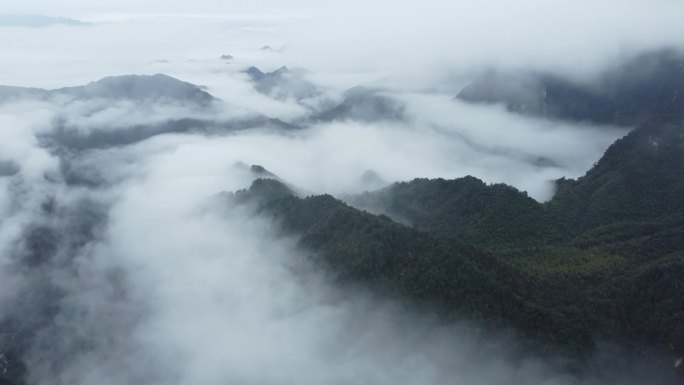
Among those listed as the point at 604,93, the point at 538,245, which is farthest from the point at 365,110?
the point at 538,245

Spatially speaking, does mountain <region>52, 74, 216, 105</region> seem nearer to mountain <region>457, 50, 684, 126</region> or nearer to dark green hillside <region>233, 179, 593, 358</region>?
mountain <region>457, 50, 684, 126</region>

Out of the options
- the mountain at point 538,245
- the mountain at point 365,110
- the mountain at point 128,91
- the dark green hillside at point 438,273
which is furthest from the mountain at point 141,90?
the dark green hillside at point 438,273

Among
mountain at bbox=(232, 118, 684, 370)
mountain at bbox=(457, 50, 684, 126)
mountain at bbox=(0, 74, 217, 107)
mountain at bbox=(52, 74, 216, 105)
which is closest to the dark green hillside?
mountain at bbox=(232, 118, 684, 370)

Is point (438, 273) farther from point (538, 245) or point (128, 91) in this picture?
point (128, 91)

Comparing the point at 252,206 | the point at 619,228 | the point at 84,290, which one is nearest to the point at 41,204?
the point at 84,290

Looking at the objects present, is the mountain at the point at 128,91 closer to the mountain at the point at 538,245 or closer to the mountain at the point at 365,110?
the mountain at the point at 365,110

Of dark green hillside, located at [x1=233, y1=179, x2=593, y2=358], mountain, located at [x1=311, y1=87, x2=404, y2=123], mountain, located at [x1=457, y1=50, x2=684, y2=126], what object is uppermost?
mountain, located at [x1=457, y1=50, x2=684, y2=126]

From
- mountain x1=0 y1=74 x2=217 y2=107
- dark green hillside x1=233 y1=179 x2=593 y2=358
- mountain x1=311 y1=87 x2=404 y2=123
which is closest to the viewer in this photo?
dark green hillside x1=233 y1=179 x2=593 y2=358
